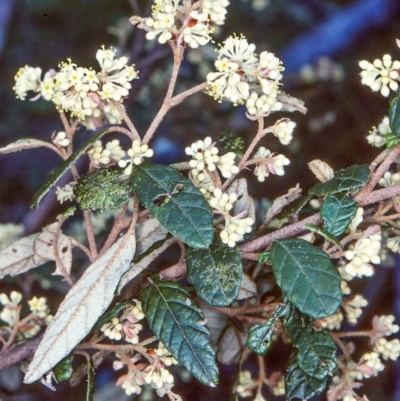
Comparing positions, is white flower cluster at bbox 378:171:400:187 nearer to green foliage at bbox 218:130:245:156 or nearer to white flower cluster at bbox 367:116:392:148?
white flower cluster at bbox 367:116:392:148

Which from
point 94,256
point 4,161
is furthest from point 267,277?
point 4,161

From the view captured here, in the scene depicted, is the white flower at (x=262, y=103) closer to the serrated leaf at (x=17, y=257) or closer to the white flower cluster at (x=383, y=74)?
the white flower cluster at (x=383, y=74)

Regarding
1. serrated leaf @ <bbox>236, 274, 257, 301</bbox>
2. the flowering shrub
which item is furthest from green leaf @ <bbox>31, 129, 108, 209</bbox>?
serrated leaf @ <bbox>236, 274, 257, 301</bbox>

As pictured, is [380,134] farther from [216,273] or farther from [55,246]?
[55,246]

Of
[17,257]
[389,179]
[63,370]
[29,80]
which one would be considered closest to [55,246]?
[17,257]

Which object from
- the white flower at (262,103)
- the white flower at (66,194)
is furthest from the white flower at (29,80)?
the white flower at (262,103)

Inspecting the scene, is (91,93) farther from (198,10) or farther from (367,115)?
Answer: (367,115)

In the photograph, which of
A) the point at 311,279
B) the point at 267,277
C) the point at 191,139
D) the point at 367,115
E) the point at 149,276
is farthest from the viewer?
the point at 191,139
